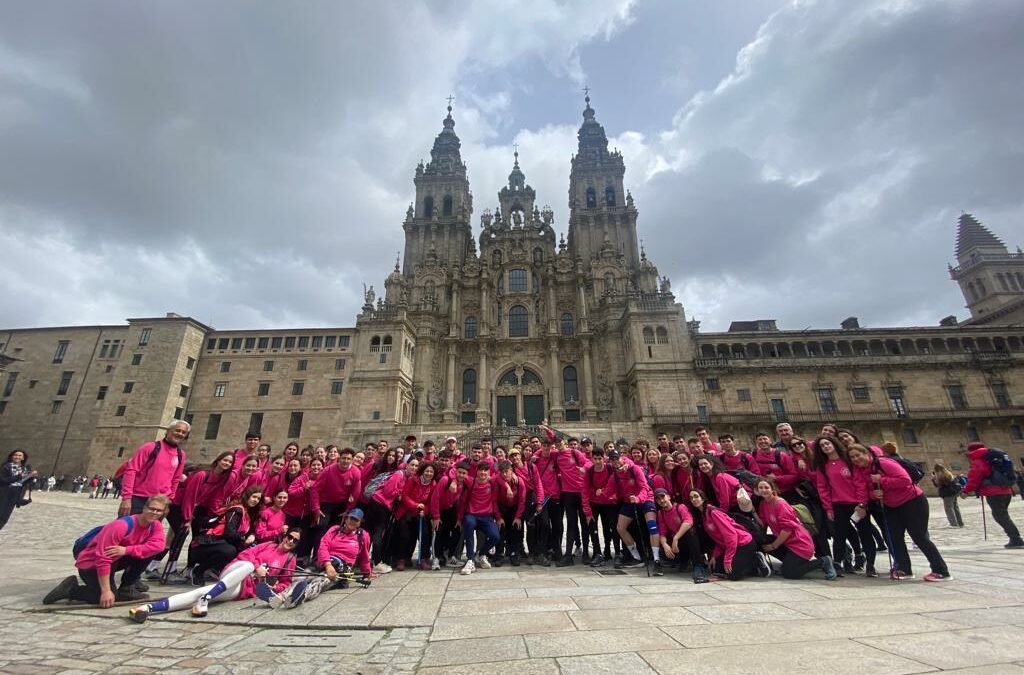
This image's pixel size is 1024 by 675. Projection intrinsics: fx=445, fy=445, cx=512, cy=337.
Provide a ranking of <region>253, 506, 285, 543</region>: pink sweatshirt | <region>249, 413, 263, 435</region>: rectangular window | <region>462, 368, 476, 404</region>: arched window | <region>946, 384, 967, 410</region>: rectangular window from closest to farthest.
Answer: <region>253, 506, 285, 543</region>: pink sweatshirt, <region>946, 384, 967, 410</region>: rectangular window, <region>249, 413, 263, 435</region>: rectangular window, <region>462, 368, 476, 404</region>: arched window

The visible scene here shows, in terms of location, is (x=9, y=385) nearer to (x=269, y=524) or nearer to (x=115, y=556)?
(x=269, y=524)

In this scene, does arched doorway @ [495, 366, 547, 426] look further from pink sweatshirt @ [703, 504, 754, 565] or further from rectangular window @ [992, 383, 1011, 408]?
rectangular window @ [992, 383, 1011, 408]

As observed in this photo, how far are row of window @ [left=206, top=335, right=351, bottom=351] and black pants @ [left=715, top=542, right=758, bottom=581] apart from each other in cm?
3639

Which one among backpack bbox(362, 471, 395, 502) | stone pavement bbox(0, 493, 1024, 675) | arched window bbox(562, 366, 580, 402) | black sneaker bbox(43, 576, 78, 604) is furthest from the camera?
arched window bbox(562, 366, 580, 402)

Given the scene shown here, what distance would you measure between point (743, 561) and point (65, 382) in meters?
53.4

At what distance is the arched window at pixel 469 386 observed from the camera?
4034cm

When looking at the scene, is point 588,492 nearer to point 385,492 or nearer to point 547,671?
point 385,492

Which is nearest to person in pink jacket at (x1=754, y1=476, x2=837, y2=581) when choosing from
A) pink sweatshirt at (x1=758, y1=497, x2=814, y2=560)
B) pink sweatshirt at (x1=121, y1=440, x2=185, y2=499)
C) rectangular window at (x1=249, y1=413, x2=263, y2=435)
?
pink sweatshirt at (x1=758, y1=497, x2=814, y2=560)

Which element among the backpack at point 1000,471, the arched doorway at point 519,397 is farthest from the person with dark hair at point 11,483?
the arched doorway at point 519,397

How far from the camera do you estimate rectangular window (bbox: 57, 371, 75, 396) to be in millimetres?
38688

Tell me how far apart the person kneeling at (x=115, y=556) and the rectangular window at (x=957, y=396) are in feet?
155

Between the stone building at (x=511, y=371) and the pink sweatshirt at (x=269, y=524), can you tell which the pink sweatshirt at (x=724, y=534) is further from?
the stone building at (x=511, y=371)

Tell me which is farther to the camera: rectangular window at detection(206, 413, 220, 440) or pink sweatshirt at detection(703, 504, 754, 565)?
rectangular window at detection(206, 413, 220, 440)

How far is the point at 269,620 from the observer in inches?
196
